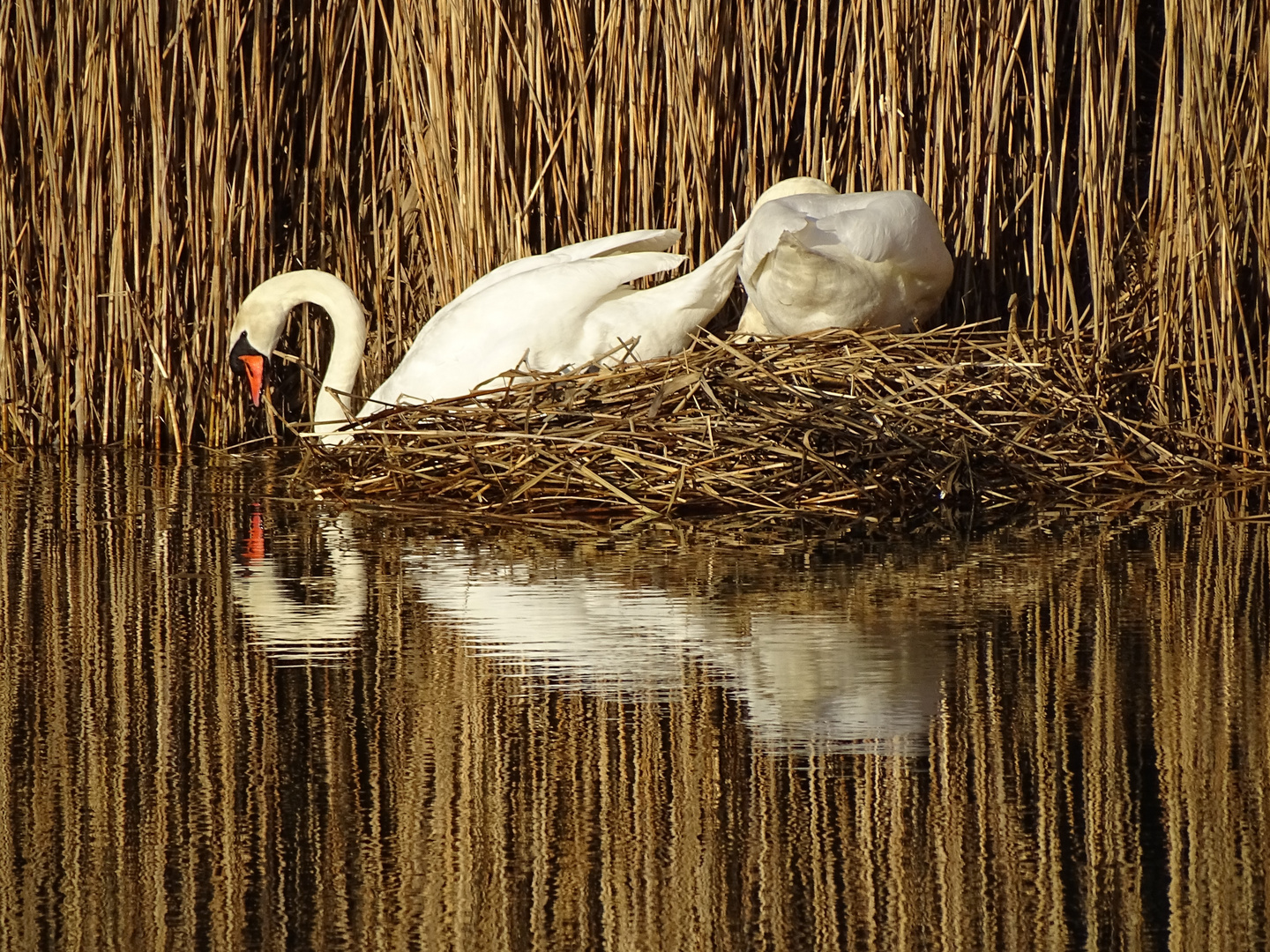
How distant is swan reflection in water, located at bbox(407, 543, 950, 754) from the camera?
2473 mm

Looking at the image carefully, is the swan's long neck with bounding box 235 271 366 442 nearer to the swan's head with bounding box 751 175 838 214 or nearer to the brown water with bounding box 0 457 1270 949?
the swan's head with bounding box 751 175 838 214

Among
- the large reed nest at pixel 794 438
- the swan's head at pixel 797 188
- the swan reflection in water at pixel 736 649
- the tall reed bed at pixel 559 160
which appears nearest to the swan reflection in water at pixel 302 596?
the swan reflection in water at pixel 736 649

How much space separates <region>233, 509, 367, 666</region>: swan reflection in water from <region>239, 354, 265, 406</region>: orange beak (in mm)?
1523

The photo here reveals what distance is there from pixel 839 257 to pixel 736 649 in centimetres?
209

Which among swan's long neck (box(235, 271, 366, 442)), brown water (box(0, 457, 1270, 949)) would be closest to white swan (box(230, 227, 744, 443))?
swan's long neck (box(235, 271, 366, 442))

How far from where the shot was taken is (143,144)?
595 cm

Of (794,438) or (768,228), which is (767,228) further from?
(794,438)

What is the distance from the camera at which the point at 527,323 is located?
4.97m

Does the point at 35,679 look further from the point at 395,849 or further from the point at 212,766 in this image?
the point at 395,849

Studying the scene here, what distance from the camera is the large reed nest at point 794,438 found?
4316 mm

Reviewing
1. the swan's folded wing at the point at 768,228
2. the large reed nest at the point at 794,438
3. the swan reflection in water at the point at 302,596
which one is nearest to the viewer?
the swan reflection in water at the point at 302,596

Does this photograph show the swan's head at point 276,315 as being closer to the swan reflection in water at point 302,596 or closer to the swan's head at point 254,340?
the swan's head at point 254,340

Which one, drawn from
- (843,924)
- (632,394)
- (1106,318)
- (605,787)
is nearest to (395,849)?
(605,787)

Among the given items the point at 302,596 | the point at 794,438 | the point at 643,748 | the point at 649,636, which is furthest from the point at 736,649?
the point at 794,438
